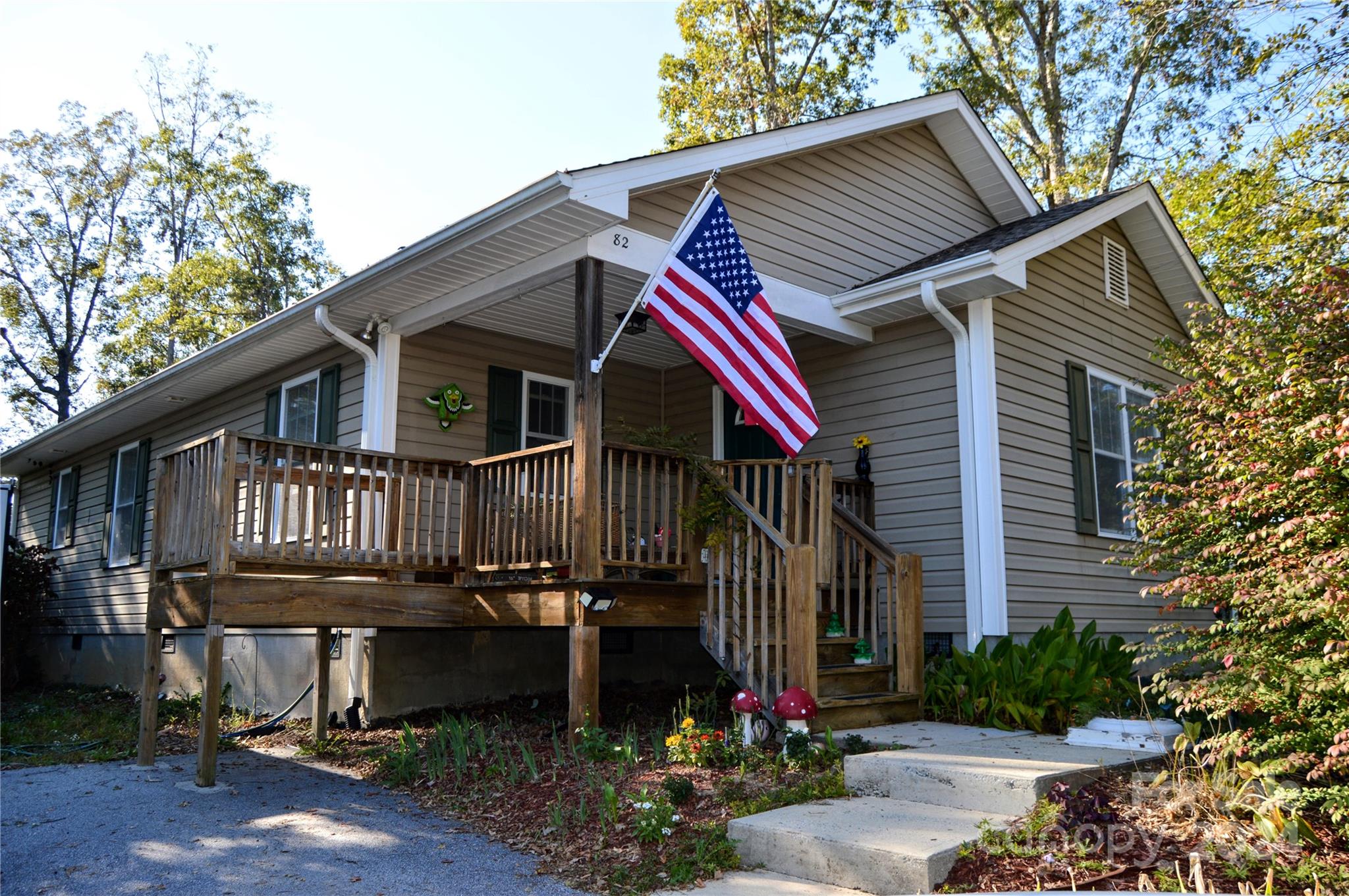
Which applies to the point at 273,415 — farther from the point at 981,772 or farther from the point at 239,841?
the point at 981,772

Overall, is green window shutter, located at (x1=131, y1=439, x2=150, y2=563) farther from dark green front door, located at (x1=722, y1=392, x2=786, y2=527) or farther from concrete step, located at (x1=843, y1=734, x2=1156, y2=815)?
concrete step, located at (x1=843, y1=734, x2=1156, y2=815)

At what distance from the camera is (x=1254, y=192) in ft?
51.4

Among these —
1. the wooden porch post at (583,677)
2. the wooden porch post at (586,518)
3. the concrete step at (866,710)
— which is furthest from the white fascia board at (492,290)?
the concrete step at (866,710)

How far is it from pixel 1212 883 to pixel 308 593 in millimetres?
5869

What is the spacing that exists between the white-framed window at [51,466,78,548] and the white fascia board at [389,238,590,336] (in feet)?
34.2

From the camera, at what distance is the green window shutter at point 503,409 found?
33.2ft

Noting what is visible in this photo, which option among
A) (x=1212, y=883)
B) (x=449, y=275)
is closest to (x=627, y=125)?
(x=449, y=275)

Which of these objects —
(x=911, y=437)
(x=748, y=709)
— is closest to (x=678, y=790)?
(x=748, y=709)

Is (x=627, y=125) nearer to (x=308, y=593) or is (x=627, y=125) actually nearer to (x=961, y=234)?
(x=961, y=234)

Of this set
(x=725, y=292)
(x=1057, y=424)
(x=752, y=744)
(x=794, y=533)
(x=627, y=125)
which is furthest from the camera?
(x=627, y=125)

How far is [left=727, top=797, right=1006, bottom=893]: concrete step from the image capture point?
445cm

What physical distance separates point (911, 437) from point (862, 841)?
4.99 meters

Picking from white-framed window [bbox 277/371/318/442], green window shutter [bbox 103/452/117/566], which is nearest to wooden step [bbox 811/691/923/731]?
white-framed window [bbox 277/371/318/442]

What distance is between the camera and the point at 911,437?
9148mm
